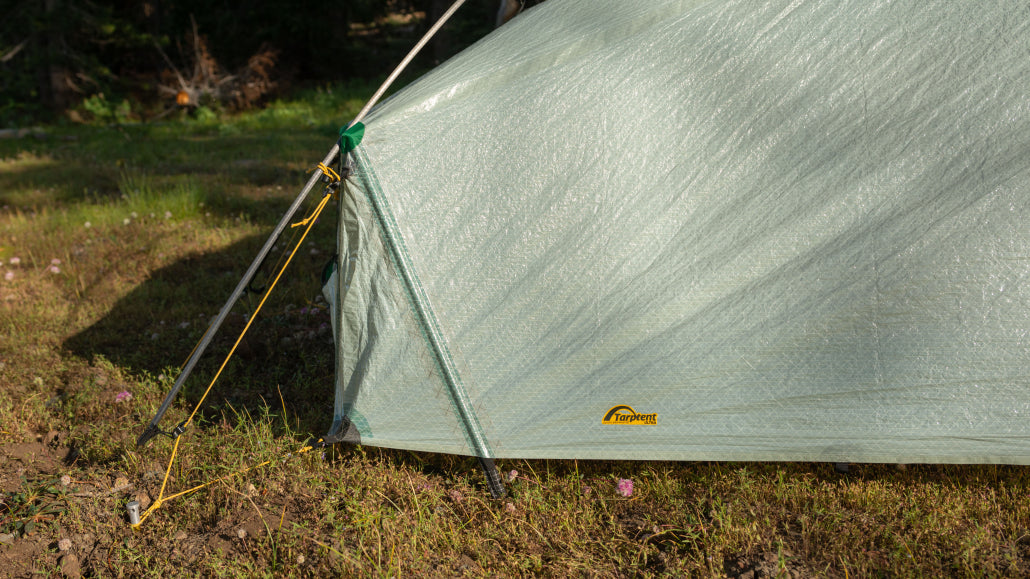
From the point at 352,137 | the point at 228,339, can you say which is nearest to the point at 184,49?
the point at 228,339

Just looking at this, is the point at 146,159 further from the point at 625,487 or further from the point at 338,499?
the point at 625,487

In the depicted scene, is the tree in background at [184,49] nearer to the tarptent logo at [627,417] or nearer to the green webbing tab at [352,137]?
the green webbing tab at [352,137]

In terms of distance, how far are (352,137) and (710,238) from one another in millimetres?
1203

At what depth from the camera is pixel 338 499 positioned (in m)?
2.42

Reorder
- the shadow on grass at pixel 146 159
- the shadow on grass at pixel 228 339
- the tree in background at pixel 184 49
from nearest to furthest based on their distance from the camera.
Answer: the shadow on grass at pixel 228 339 < the shadow on grass at pixel 146 159 < the tree in background at pixel 184 49

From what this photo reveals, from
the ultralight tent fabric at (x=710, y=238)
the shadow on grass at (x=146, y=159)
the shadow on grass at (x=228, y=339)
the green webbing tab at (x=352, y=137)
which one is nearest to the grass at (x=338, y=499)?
the shadow on grass at (x=228, y=339)

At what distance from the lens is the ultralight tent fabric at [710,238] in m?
2.17

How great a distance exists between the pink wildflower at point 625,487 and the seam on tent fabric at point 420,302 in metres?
0.46

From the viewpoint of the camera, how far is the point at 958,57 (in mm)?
2150

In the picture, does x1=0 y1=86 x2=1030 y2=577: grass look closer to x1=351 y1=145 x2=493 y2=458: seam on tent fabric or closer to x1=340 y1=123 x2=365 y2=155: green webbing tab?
x1=351 y1=145 x2=493 y2=458: seam on tent fabric

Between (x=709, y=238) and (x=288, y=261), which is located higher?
(x=709, y=238)

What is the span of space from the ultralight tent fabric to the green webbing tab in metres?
0.03

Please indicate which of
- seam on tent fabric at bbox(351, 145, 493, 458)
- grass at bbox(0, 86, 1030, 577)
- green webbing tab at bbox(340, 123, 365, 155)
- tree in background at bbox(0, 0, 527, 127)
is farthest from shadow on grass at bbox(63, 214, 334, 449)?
tree in background at bbox(0, 0, 527, 127)

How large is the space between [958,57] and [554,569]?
199 cm
